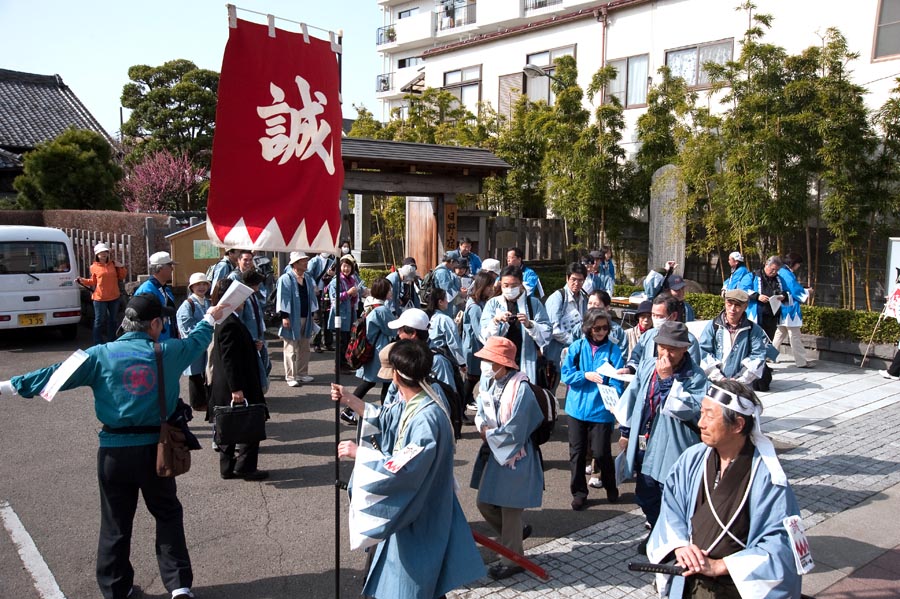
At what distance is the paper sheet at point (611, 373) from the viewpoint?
516 cm

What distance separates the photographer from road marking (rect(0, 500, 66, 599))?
4.31 meters

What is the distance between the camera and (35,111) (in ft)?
73.1

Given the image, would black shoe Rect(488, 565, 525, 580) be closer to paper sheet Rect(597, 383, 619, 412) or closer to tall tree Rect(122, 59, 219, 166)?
paper sheet Rect(597, 383, 619, 412)

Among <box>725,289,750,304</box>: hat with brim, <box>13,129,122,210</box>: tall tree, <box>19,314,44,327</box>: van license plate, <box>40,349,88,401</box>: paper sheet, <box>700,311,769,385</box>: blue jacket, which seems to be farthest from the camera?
<box>13,129,122,210</box>: tall tree

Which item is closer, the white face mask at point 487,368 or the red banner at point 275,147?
the red banner at point 275,147

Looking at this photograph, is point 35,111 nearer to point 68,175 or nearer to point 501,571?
point 68,175

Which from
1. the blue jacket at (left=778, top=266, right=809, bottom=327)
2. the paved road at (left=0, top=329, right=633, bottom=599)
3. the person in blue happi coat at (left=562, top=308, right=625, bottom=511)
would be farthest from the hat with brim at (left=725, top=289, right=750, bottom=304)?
the blue jacket at (left=778, top=266, right=809, bottom=327)

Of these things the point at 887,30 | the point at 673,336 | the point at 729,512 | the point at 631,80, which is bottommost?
the point at 729,512

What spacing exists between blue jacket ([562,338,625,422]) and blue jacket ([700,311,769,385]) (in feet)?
2.72

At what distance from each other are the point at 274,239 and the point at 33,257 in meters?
9.72

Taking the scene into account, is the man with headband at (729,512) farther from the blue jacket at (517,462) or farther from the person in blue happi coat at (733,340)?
the person in blue happi coat at (733,340)

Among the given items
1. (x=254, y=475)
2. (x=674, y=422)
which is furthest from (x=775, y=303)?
(x=254, y=475)

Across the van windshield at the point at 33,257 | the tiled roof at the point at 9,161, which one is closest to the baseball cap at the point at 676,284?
the van windshield at the point at 33,257

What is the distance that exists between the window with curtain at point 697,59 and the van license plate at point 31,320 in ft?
50.0
